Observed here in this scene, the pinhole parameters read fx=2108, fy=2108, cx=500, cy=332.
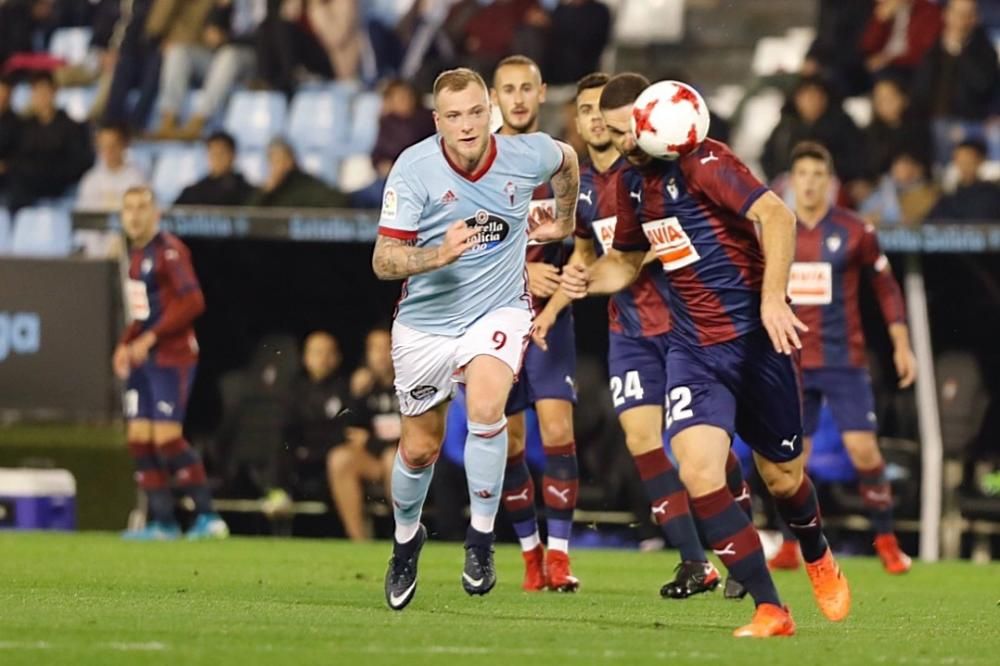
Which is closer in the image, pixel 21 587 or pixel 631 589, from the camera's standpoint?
pixel 21 587

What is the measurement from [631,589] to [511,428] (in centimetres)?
100

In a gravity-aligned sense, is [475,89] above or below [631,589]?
above

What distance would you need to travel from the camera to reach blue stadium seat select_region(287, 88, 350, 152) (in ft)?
60.8

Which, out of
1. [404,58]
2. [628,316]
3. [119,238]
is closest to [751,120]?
[404,58]

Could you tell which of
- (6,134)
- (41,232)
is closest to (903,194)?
(41,232)

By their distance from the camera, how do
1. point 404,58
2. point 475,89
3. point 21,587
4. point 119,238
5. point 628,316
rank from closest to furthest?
point 475,89 < point 21,587 < point 628,316 < point 119,238 < point 404,58

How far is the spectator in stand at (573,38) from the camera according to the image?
58.5 feet

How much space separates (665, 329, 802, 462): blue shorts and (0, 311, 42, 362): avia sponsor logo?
9069mm

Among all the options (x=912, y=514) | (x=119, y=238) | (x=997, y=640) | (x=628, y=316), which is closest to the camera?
(x=997, y=640)

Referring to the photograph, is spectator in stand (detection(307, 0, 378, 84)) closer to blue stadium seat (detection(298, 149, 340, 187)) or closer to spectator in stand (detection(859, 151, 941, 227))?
blue stadium seat (detection(298, 149, 340, 187))

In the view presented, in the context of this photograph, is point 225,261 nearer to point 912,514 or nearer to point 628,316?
point 912,514

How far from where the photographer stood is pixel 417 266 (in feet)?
26.1

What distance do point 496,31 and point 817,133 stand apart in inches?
140

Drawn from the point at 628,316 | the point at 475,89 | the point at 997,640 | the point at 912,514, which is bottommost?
the point at 912,514
